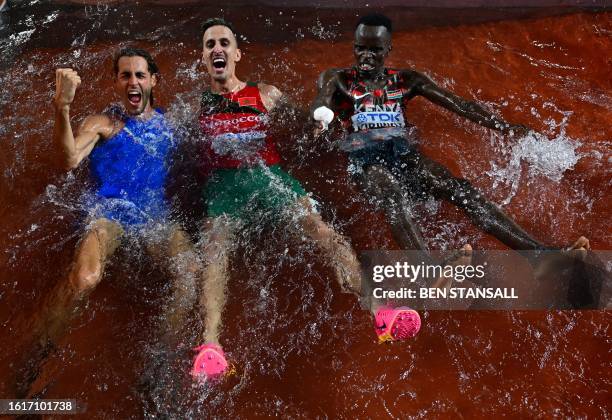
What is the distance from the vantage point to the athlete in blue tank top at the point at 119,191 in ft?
9.24

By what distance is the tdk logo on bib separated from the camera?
337 cm

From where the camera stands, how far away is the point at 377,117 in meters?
3.38

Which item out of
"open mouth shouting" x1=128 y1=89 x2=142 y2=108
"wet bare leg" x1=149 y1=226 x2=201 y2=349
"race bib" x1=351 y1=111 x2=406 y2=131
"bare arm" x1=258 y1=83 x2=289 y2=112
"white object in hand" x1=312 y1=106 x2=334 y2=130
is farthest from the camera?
"bare arm" x1=258 y1=83 x2=289 y2=112

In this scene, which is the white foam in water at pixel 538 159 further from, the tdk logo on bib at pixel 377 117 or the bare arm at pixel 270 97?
the bare arm at pixel 270 97

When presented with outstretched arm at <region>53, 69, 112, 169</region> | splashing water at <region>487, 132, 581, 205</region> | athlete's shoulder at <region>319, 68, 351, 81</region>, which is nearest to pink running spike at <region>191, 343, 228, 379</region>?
outstretched arm at <region>53, 69, 112, 169</region>

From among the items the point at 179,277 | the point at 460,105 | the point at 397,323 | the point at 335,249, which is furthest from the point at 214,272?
the point at 460,105

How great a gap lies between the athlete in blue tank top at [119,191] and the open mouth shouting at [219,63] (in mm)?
339

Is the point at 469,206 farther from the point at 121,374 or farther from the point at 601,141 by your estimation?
the point at 121,374

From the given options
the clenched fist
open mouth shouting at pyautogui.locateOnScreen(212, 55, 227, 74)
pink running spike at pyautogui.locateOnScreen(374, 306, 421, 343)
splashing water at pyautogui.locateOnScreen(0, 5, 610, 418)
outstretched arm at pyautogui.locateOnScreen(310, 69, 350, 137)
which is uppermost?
the clenched fist

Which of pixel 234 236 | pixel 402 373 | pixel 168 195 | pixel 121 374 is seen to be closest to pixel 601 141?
pixel 402 373

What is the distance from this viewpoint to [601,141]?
154 inches

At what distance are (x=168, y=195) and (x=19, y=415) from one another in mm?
1321

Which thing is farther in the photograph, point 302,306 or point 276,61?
point 276,61

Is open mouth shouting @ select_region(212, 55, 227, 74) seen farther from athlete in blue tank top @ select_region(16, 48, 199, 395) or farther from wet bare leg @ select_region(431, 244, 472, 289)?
wet bare leg @ select_region(431, 244, 472, 289)
